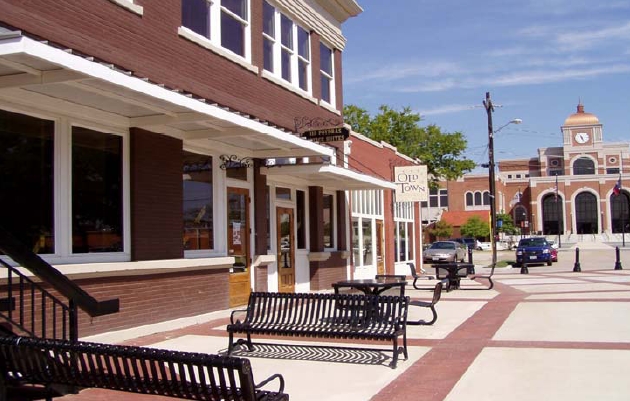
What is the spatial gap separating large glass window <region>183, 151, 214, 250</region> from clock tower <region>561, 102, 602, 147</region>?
94.7 metres

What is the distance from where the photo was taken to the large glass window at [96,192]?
9.08 meters

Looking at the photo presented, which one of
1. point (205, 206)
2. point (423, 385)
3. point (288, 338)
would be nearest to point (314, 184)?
point (205, 206)

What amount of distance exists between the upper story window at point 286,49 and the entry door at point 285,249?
3.30 meters

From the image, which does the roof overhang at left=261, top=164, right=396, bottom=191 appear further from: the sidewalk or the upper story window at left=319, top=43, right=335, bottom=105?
the sidewalk

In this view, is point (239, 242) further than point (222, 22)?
Yes

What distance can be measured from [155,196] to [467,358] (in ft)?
18.0

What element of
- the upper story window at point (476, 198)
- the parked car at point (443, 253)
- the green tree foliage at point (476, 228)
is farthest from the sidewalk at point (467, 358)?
the upper story window at point (476, 198)

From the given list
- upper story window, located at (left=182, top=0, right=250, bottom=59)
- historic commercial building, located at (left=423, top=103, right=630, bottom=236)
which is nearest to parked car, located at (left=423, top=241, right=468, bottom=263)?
upper story window, located at (left=182, top=0, right=250, bottom=59)

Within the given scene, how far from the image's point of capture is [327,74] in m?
18.5

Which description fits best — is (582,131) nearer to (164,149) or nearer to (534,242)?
(534,242)

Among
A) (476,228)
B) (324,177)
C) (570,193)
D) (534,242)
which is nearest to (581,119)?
(570,193)

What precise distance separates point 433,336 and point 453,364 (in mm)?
2082

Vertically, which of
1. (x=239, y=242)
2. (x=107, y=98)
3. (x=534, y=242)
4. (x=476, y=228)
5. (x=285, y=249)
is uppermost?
(x=107, y=98)

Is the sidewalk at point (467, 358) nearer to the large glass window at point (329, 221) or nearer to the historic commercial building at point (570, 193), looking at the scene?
the large glass window at point (329, 221)
